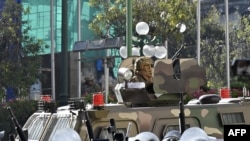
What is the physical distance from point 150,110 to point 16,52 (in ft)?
59.8

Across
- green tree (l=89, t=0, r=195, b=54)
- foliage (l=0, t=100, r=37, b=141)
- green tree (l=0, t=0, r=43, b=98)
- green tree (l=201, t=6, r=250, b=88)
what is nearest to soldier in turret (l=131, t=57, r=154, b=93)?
foliage (l=0, t=100, r=37, b=141)

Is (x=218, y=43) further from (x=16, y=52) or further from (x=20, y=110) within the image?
(x=20, y=110)

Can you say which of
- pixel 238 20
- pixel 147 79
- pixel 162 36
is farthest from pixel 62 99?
pixel 238 20

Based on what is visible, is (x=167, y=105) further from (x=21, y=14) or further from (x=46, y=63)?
(x=46, y=63)

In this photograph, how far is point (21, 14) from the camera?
25938 mm

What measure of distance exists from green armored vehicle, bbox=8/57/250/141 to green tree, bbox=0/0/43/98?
16.0 m

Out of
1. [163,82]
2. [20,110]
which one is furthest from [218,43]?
[163,82]

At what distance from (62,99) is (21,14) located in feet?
45.9

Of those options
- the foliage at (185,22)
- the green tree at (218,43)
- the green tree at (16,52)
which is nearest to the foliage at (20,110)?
the green tree at (16,52)

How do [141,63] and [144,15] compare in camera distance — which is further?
[144,15]

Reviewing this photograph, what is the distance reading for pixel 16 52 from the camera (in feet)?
82.1

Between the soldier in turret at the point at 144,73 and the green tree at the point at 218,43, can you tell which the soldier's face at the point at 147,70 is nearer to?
the soldier in turret at the point at 144,73

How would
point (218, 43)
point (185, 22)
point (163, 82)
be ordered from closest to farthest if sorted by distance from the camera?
point (163, 82), point (185, 22), point (218, 43)

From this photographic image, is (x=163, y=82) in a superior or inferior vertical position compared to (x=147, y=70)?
inferior
